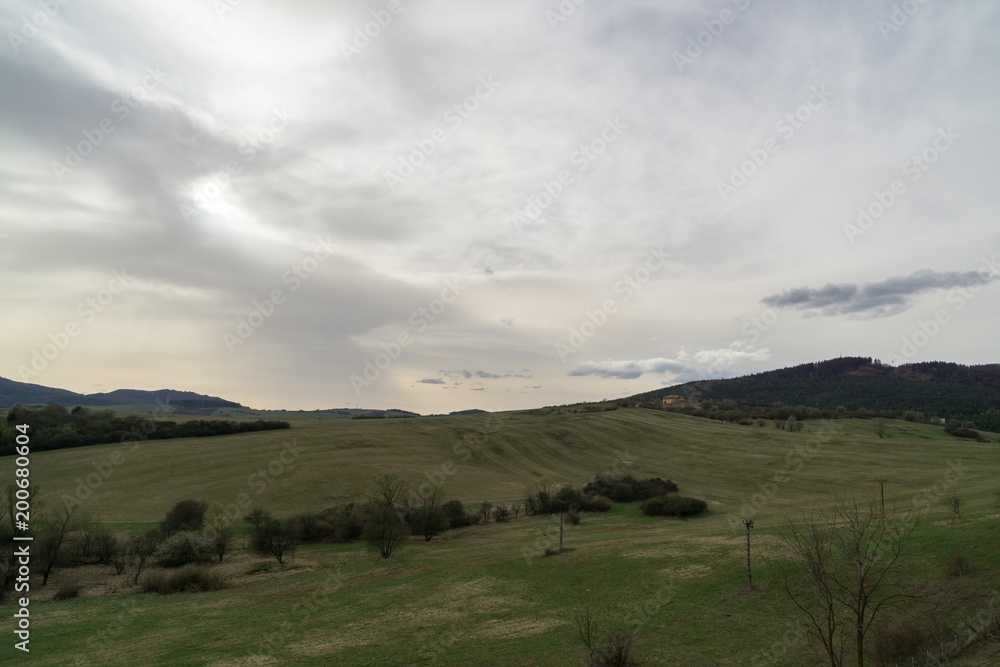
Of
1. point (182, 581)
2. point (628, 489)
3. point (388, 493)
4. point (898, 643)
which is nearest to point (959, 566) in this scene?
point (898, 643)

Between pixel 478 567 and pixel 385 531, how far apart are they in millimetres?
13416

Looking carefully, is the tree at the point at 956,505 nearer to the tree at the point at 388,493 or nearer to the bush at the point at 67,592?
the tree at the point at 388,493

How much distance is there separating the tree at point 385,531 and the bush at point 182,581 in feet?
43.4

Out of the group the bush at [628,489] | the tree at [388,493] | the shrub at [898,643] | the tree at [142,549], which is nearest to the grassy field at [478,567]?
the shrub at [898,643]

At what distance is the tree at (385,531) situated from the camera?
49.9 m

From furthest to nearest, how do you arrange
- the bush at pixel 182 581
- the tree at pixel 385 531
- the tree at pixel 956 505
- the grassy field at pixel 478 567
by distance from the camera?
1. the tree at pixel 385 531
2. the bush at pixel 182 581
3. the tree at pixel 956 505
4. the grassy field at pixel 478 567

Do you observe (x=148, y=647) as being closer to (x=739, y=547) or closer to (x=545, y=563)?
(x=545, y=563)

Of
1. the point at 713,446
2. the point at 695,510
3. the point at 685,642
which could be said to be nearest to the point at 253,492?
the point at 695,510

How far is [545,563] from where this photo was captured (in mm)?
39469

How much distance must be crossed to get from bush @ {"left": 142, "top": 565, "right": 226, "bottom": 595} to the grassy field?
1.51 m

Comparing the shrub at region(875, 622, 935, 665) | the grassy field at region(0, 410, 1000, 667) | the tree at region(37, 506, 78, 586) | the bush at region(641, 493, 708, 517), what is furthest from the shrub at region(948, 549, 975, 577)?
the tree at region(37, 506, 78, 586)

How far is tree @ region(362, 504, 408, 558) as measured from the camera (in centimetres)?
4991

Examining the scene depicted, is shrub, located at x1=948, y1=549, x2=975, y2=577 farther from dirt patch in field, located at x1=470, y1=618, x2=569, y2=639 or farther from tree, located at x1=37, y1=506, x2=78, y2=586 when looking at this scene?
tree, located at x1=37, y1=506, x2=78, y2=586

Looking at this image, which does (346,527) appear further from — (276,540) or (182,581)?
(182,581)
